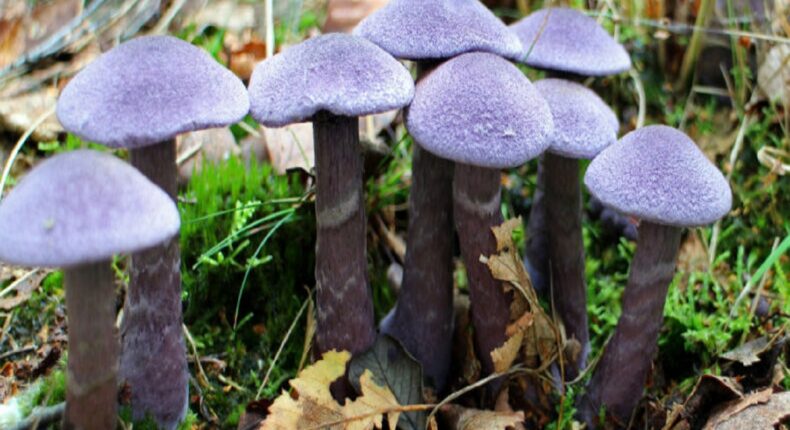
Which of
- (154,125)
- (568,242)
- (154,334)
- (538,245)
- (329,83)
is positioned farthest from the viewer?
(538,245)

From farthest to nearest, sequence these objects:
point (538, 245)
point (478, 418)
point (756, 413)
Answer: point (538, 245)
point (478, 418)
point (756, 413)

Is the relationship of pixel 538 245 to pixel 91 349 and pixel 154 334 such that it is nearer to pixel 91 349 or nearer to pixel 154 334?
pixel 154 334

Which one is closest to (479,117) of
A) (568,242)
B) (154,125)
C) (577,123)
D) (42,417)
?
(577,123)

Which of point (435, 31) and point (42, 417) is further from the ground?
point (435, 31)

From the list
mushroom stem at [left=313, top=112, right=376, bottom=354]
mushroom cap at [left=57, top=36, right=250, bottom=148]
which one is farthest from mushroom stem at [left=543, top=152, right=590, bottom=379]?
mushroom cap at [left=57, top=36, right=250, bottom=148]

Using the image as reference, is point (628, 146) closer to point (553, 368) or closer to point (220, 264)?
point (553, 368)

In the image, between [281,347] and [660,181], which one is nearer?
[660,181]

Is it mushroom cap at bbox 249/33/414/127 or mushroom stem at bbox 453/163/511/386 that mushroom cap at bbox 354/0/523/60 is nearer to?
mushroom cap at bbox 249/33/414/127
